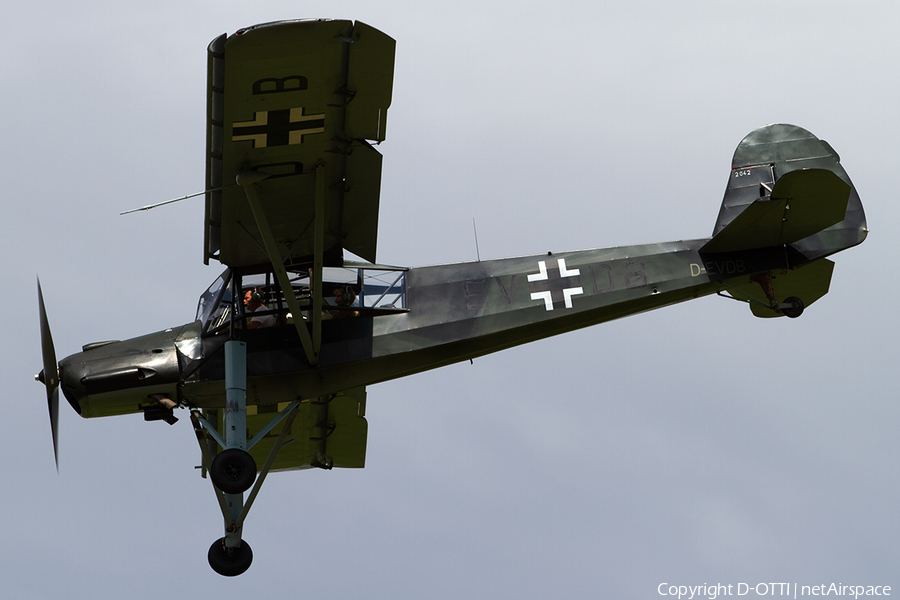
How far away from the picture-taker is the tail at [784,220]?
11.9 metres

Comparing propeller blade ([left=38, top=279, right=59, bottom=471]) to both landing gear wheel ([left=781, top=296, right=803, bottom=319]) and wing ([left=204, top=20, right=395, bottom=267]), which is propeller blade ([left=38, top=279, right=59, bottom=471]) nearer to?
wing ([left=204, top=20, right=395, bottom=267])

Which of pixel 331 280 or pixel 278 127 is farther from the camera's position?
pixel 331 280

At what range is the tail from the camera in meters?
11.9

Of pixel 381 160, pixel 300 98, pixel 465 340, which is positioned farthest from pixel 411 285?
pixel 300 98

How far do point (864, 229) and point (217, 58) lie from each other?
7.49 metres

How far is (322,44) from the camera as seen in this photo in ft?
31.1

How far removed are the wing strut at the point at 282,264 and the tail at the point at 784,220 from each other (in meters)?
4.44

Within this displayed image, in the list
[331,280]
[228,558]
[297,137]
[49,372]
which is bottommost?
[228,558]

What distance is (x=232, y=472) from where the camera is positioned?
10.7 meters

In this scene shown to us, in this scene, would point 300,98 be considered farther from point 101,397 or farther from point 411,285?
point 101,397

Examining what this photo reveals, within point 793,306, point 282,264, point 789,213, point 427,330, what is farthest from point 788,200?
point 282,264

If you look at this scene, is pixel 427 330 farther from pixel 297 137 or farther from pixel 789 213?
pixel 789 213

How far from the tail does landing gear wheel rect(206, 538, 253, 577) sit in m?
5.96

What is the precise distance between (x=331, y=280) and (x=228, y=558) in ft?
10.1
